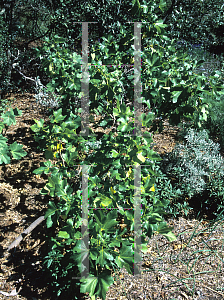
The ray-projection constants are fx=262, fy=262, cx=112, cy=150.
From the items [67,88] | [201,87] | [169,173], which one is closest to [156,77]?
[201,87]

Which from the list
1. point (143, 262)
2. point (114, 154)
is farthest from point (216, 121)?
point (114, 154)

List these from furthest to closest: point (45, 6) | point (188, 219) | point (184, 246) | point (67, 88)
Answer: point (45, 6), point (188, 219), point (184, 246), point (67, 88)

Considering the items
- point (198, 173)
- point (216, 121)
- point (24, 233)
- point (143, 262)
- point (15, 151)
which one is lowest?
point (143, 262)

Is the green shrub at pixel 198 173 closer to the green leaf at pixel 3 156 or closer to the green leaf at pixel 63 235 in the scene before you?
the green leaf at pixel 63 235

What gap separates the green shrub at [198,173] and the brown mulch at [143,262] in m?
0.31

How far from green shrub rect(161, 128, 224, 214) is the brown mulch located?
0.31 meters

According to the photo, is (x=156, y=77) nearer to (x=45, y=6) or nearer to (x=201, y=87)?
(x=201, y=87)

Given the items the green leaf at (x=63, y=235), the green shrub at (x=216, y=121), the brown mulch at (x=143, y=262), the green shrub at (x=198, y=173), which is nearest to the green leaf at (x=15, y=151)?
the green leaf at (x=63, y=235)

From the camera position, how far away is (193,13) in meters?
4.95

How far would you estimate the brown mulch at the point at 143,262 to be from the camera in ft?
7.64

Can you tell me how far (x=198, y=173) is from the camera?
301cm

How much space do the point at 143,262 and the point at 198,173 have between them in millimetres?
1166

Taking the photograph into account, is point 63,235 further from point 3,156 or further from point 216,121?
point 216,121

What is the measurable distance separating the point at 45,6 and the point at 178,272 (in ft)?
17.0
